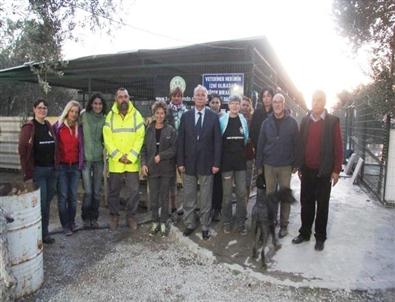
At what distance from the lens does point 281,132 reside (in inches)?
193

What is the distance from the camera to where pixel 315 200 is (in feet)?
16.4

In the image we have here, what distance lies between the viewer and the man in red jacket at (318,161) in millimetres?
4676

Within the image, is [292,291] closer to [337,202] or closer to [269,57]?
[337,202]

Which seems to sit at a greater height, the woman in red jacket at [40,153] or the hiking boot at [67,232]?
the woman in red jacket at [40,153]

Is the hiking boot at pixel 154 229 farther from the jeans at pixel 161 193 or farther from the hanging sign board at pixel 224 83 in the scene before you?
the hanging sign board at pixel 224 83

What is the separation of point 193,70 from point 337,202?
4071mm

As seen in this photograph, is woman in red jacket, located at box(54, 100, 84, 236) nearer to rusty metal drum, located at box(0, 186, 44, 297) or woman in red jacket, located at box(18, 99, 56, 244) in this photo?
woman in red jacket, located at box(18, 99, 56, 244)

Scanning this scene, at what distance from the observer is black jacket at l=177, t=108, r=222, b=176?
510 centimetres

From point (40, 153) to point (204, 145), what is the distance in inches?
80.4


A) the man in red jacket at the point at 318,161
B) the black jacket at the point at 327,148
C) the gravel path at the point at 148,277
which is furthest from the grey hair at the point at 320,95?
the gravel path at the point at 148,277

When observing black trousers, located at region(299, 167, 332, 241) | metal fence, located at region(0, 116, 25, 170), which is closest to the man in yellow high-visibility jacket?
black trousers, located at region(299, 167, 332, 241)

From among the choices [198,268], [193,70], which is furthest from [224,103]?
[198,268]

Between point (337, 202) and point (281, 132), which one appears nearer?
point (281, 132)

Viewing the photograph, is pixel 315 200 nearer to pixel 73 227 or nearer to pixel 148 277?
pixel 148 277
